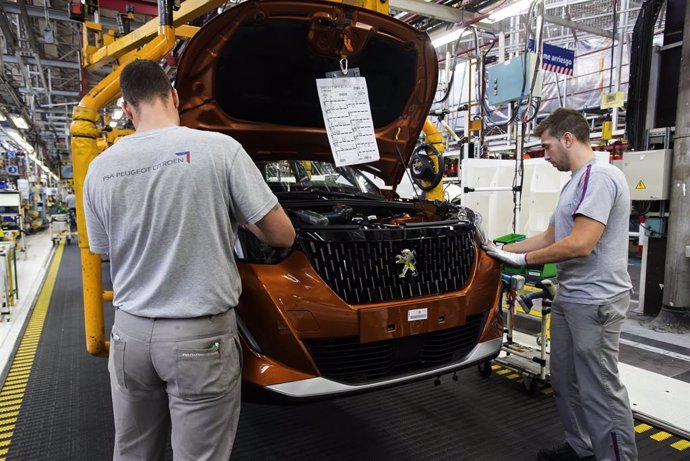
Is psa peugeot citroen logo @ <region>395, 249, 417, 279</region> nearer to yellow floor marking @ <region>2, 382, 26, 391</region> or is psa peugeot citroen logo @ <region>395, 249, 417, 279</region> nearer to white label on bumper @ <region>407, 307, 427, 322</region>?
white label on bumper @ <region>407, 307, 427, 322</region>

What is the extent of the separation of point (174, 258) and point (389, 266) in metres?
0.93

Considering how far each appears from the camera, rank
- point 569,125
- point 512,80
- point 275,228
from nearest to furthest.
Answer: point 275,228 < point 569,125 < point 512,80


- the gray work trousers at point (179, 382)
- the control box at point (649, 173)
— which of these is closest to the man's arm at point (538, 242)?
the gray work trousers at point (179, 382)

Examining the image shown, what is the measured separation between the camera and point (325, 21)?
231 cm

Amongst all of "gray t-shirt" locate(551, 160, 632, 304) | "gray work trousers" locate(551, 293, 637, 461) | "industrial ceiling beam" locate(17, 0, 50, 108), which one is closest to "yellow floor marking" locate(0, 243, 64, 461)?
"gray work trousers" locate(551, 293, 637, 461)

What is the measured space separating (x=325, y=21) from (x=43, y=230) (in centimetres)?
1846

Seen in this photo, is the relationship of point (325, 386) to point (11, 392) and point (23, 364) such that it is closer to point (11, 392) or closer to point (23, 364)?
point (11, 392)

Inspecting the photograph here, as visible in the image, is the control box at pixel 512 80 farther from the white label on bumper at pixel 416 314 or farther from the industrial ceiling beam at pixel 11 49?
the industrial ceiling beam at pixel 11 49

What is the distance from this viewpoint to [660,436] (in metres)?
2.57

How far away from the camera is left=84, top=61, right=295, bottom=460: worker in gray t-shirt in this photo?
1.39 m

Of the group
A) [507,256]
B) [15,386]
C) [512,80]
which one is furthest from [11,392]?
[512,80]

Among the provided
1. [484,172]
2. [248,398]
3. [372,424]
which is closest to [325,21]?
[248,398]

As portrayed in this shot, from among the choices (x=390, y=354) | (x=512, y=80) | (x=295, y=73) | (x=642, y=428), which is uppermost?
(x=512, y=80)

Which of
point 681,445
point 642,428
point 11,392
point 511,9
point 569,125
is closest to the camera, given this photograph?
point 569,125
